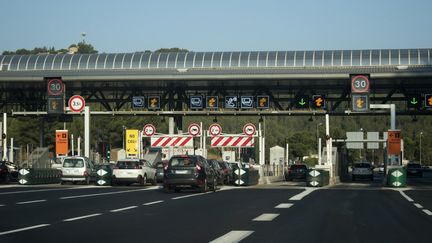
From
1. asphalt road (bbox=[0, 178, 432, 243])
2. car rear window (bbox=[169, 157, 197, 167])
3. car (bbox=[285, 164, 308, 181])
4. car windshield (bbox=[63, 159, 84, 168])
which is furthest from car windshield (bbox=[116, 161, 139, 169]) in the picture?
car (bbox=[285, 164, 308, 181])

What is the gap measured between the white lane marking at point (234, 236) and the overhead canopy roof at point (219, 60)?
3975 centimetres

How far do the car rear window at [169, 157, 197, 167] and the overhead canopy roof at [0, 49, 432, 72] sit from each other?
23.7 m

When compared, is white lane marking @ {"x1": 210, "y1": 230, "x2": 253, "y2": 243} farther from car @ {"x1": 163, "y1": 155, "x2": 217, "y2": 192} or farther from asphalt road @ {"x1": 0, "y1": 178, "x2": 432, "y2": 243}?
car @ {"x1": 163, "y1": 155, "x2": 217, "y2": 192}

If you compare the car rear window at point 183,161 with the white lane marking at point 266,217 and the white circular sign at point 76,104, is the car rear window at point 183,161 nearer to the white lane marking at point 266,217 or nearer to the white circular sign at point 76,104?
the white lane marking at point 266,217

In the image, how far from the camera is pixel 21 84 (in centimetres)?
5919

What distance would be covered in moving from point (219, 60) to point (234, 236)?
42103 mm

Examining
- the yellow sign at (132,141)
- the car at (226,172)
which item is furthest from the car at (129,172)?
the yellow sign at (132,141)

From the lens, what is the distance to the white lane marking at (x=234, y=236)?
1195cm

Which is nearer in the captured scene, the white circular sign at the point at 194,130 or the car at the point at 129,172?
the car at the point at 129,172

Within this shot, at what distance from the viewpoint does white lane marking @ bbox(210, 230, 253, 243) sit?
39.2 feet

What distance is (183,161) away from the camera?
3005 cm

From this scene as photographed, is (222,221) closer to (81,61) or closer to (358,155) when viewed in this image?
(81,61)

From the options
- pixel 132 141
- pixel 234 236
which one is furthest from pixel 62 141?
pixel 234 236

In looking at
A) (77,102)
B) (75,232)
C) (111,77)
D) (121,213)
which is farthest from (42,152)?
(75,232)
